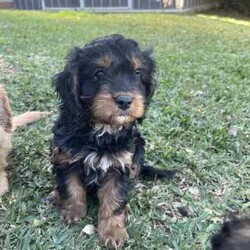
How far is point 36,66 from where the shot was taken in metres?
8.49

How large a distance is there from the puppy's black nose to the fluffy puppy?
136cm

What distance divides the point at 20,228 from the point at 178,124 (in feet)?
8.57

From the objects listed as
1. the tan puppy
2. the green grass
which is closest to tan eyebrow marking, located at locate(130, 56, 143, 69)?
the green grass

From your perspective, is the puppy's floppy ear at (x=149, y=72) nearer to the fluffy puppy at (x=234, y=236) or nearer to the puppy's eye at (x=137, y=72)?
the puppy's eye at (x=137, y=72)

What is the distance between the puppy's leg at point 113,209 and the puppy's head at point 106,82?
515mm

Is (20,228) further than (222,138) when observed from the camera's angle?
No

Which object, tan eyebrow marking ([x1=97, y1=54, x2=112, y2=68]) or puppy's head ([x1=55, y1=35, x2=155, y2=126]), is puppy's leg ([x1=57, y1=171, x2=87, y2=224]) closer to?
puppy's head ([x1=55, y1=35, x2=155, y2=126])

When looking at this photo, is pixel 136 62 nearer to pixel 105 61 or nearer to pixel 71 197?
pixel 105 61

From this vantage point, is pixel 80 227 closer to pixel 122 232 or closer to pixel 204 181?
pixel 122 232

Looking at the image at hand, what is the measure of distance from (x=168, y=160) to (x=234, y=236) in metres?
2.90

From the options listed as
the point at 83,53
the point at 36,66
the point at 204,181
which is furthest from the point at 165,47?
the point at 83,53

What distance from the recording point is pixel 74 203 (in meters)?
4.05

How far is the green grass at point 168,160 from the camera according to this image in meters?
3.97

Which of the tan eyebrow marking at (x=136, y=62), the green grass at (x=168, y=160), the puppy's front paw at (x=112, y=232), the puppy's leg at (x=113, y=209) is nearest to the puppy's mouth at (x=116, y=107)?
the tan eyebrow marking at (x=136, y=62)
